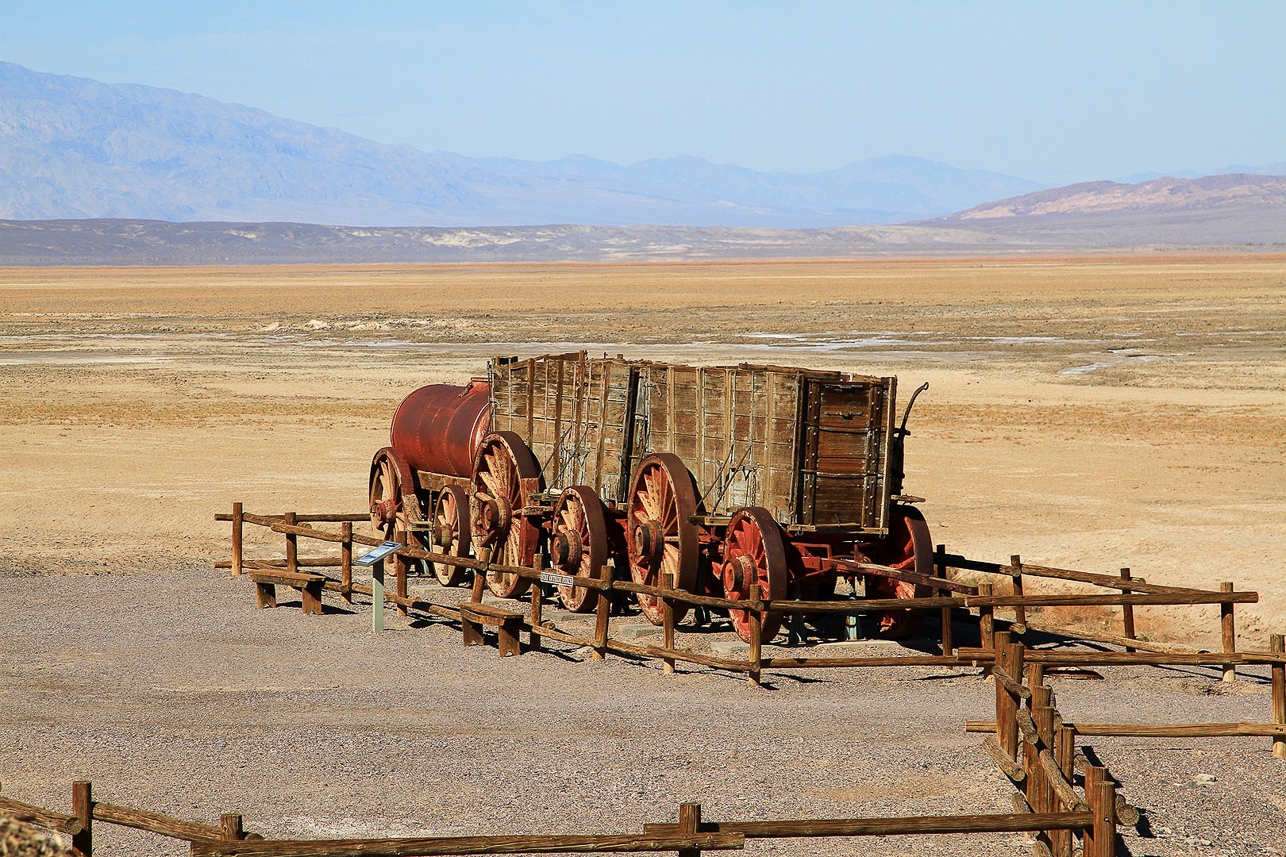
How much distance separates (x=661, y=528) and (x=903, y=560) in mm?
2413

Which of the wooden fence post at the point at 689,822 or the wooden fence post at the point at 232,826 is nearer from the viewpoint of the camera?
the wooden fence post at the point at 232,826

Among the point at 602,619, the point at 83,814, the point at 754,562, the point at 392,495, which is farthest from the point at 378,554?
the point at 83,814

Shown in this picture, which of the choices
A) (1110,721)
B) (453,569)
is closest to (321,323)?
(453,569)

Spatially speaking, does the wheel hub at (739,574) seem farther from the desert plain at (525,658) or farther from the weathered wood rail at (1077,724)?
the weathered wood rail at (1077,724)

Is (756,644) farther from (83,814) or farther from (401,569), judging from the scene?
(83,814)

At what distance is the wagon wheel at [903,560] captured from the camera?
13219mm

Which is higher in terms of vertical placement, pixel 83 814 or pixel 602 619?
pixel 83 814

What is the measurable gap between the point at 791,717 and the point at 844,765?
1.36m

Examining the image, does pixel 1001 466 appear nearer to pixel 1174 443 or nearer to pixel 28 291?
pixel 1174 443

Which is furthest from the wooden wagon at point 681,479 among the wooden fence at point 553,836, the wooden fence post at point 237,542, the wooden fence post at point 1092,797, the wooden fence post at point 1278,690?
the wooden fence at point 553,836

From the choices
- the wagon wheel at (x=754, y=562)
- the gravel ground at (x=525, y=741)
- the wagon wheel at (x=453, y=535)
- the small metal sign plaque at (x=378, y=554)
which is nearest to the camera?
the gravel ground at (x=525, y=741)

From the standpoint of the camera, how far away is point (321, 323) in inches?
2376

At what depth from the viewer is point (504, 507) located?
53.8 feet

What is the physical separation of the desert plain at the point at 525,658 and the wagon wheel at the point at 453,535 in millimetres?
2378
